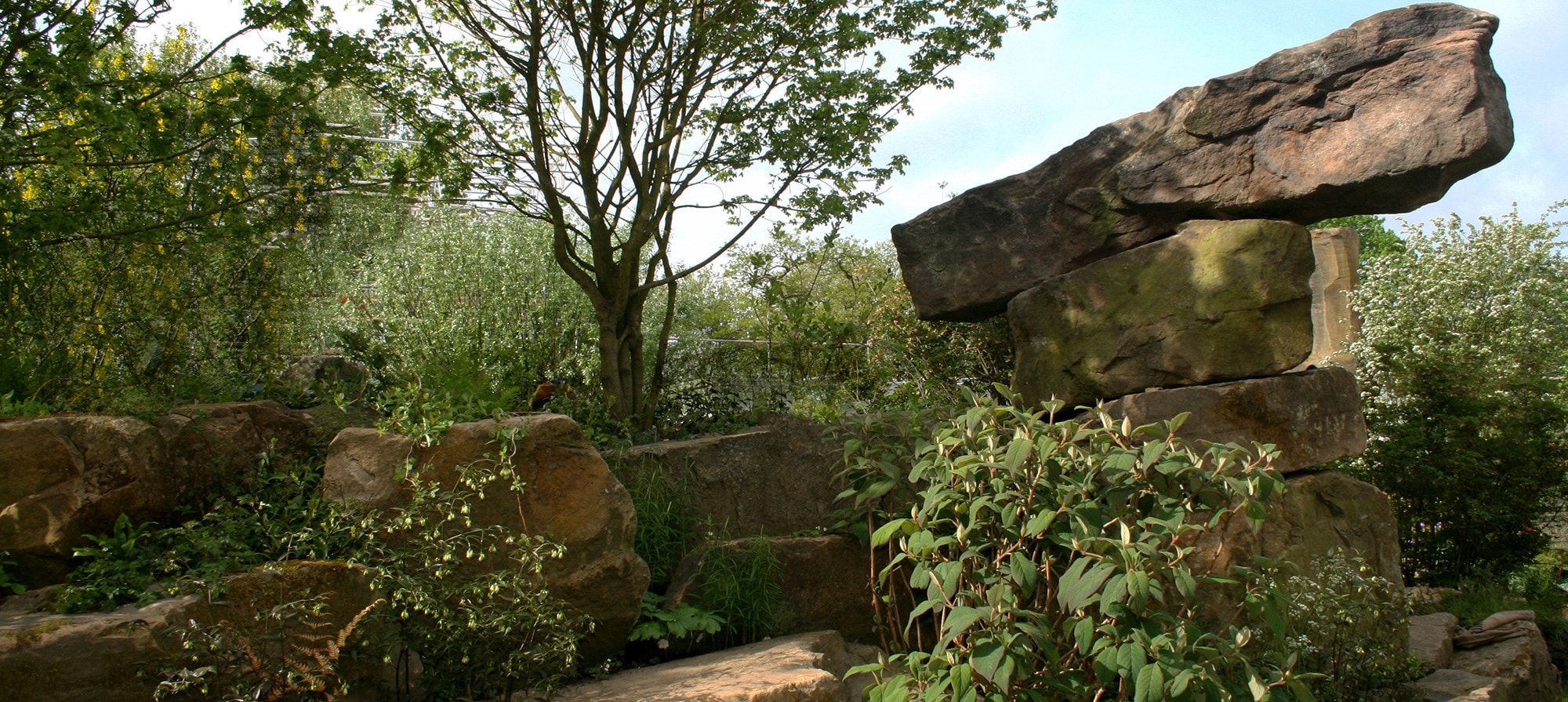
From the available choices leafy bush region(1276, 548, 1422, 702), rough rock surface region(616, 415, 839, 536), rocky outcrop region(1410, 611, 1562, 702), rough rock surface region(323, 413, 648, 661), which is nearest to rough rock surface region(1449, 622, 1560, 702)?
rocky outcrop region(1410, 611, 1562, 702)

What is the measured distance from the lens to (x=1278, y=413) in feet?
19.7

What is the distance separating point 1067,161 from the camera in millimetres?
6926

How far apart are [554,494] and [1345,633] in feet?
13.2

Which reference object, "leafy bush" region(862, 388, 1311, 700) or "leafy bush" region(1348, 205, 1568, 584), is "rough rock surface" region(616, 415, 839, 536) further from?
"leafy bush" region(1348, 205, 1568, 584)

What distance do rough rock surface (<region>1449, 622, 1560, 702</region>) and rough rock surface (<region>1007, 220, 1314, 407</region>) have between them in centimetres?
214

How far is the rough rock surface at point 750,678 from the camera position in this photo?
4453mm

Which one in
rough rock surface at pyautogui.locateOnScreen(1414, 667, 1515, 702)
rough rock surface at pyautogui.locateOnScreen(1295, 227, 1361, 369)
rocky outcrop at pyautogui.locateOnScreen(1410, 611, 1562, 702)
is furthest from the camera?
rough rock surface at pyautogui.locateOnScreen(1295, 227, 1361, 369)

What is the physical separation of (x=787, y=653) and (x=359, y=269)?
864 centimetres

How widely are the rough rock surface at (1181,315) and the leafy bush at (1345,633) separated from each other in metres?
1.24

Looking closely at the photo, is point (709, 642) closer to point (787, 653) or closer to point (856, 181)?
point (787, 653)

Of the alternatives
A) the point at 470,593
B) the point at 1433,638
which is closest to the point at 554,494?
the point at 470,593

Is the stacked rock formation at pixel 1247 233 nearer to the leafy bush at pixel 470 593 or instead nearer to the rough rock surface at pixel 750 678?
the rough rock surface at pixel 750 678

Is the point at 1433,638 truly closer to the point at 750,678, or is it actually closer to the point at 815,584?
the point at 815,584

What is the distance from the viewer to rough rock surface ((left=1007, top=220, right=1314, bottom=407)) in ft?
19.7
